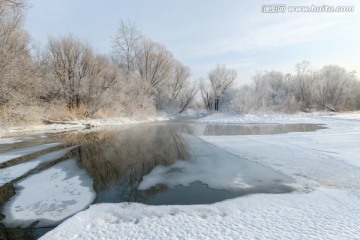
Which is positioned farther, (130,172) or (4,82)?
(4,82)

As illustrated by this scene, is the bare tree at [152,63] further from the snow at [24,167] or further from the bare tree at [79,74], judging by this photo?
the snow at [24,167]

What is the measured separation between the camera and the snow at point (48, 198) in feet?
16.7

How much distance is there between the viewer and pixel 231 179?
24.4 ft

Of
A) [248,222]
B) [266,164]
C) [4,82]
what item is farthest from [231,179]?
[4,82]

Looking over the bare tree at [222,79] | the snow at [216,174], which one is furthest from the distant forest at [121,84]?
the snow at [216,174]

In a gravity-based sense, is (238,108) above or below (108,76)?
below

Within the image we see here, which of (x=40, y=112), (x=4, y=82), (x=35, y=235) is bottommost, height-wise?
(x=35, y=235)

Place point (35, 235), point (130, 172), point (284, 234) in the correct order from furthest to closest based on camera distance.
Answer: point (130, 172), point (35, 235), point (284, 234)

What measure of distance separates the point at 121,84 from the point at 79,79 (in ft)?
18.5

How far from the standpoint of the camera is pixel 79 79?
31.5m

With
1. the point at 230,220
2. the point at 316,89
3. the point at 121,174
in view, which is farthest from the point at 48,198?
the point at 316,89

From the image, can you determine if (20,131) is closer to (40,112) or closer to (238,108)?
(40,112)

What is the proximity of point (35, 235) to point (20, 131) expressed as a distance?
19.9 m

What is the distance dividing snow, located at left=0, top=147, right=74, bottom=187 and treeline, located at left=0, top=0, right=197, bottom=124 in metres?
6.41
